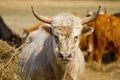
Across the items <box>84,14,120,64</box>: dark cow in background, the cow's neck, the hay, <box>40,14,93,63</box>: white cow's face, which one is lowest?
<box>84,14,120,64</box>: dark cow in background

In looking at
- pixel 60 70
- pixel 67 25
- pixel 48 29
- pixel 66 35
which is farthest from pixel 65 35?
pixel 60 70

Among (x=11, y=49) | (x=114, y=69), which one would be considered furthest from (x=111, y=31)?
(x=11, y=49)

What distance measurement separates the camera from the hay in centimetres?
847

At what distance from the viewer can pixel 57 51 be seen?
8367mm

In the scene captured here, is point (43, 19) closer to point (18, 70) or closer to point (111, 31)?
point (18, 70)

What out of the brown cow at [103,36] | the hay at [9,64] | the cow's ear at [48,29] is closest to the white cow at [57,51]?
the cow's ear at [48,29]

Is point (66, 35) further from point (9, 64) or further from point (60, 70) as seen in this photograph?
point (9, 64)

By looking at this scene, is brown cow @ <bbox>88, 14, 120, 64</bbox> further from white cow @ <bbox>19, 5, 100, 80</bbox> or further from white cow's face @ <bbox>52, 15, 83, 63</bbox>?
white cow's face @ <bbox>52, 15, 83, 63</bbox>

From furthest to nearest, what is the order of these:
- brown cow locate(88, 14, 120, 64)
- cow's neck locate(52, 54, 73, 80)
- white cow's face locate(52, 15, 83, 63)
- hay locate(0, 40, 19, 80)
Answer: brown cow locate(88, 14, 120, 64) < cow's neck locate(52, 54, 73, 80) < hay locate(0, 40, 19, 80) < white cow's face locate(52, 15, 83, 63)

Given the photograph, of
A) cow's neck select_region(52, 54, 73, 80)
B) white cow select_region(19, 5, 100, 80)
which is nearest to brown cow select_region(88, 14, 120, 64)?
white cow select_region(19, 5, 100, 80)

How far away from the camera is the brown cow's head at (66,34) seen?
26.7 feet

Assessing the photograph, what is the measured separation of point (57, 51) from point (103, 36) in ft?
29.9

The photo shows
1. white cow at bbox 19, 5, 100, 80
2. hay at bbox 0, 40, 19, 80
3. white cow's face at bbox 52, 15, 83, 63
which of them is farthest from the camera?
hay at bbox 0, 40, 19, 80

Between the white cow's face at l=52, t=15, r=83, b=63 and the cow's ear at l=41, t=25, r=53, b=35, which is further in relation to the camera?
the cow's ear at l=41, t=25, r=53, b=35
